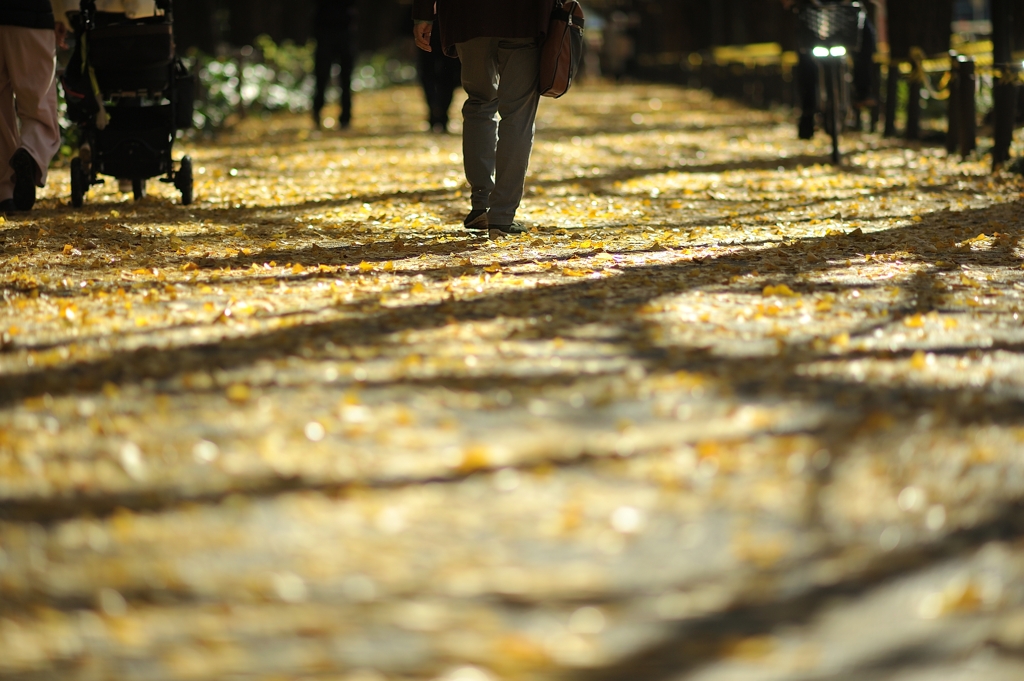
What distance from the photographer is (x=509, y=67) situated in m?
7.03

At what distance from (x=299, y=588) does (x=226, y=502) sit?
510mm

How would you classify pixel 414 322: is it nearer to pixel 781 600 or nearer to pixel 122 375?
pixel 122 375

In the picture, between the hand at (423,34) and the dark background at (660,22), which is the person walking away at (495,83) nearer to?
the hand at (423,34)

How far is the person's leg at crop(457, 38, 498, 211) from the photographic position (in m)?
7.05

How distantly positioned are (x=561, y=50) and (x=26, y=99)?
136 inches

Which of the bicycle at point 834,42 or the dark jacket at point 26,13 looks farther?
the bicycle at point 834,42

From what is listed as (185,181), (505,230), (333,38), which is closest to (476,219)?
(505,230)

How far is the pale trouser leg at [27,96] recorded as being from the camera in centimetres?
782

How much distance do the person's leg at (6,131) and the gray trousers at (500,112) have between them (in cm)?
295

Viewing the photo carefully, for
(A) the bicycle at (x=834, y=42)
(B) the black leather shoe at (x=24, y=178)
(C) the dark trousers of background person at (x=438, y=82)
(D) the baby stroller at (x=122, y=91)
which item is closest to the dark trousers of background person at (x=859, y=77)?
(A) the bicycle at (x=834, y=42)

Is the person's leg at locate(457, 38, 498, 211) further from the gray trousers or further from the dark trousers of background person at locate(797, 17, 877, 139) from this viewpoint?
the dark trousers of background person at locate(797, 17, 877, 139)

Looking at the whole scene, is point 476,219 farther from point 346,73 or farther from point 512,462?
point 346,73

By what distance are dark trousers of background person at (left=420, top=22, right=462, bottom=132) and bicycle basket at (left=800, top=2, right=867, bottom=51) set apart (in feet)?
14.5

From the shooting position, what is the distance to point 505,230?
24.1 feet
